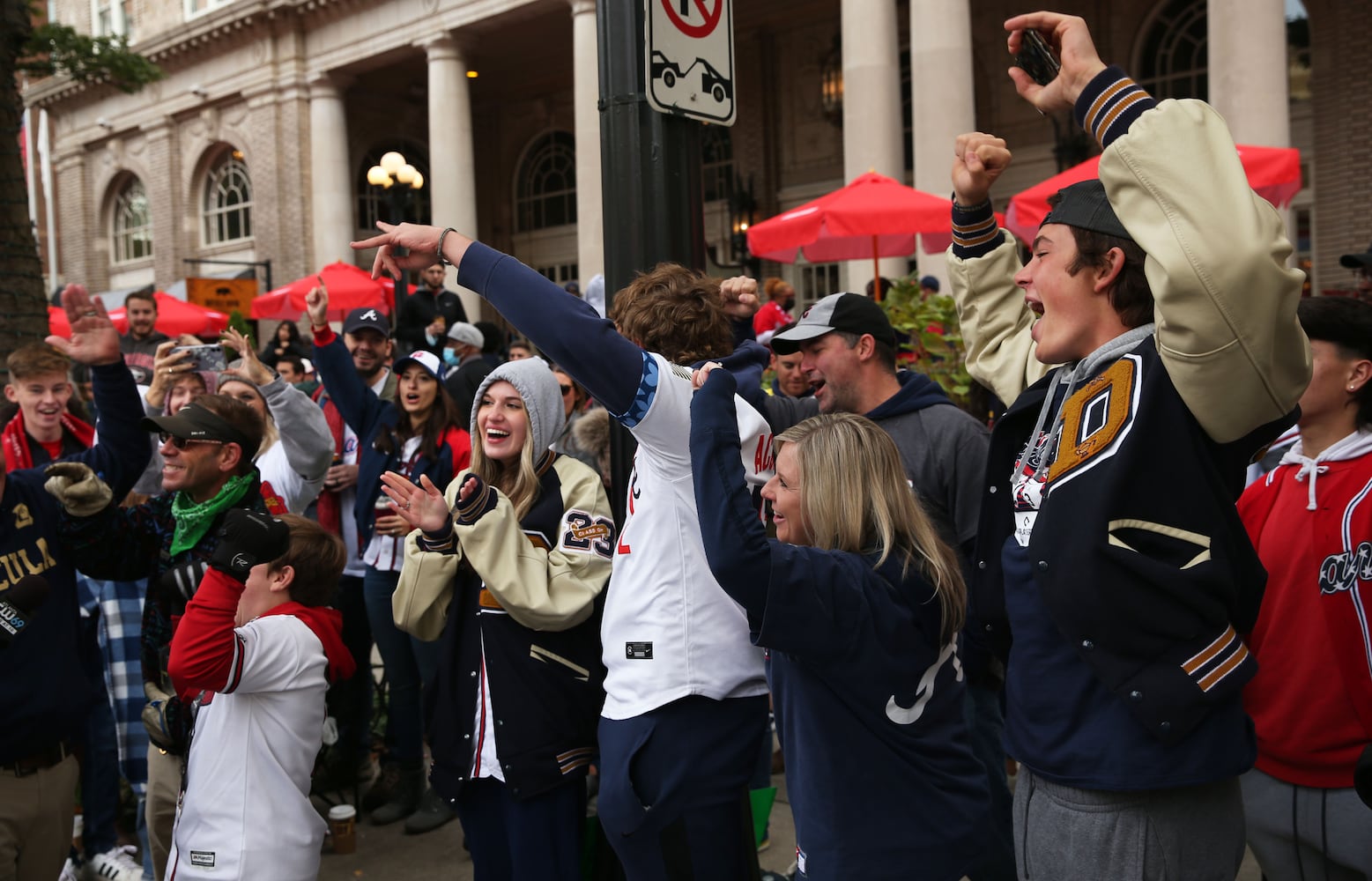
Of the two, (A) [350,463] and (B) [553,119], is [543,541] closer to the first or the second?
(A) [350,463]

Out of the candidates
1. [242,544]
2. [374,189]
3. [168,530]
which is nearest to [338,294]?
[168,530]

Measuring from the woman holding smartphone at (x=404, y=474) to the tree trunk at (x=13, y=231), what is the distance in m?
3.55

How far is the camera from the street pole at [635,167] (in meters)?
3.39

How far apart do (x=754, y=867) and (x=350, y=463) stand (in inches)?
157

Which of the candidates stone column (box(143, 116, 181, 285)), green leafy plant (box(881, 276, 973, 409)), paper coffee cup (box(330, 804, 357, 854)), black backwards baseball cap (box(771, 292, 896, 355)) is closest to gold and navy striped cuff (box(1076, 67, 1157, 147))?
black backwards baseball cap (box(771, 292, 896, 355))

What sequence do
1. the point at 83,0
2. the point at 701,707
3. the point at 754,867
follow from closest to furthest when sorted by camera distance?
the point at 701,707 < the point at 754,867 < the point at 83,0

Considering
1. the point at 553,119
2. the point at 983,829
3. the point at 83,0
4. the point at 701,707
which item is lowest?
the point at 983,829

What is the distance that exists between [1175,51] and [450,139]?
45.2 ft

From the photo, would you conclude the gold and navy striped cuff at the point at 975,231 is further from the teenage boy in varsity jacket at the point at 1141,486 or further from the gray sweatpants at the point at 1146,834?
the gray sweatpants at the point at 1146,834

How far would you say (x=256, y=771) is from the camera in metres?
3.35

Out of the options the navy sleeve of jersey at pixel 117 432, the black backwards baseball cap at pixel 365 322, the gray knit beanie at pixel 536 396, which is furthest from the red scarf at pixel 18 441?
the gray knit beanie at pixel 536 396

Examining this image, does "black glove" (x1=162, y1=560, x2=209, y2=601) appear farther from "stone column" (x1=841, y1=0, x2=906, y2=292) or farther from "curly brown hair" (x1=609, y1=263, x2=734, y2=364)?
"stone column" (x1=841, y1=0, x2=906, y2=292)

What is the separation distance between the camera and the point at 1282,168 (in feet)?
25.2

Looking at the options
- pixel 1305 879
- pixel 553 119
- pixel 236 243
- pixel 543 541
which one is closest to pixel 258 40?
pixel 236 243
